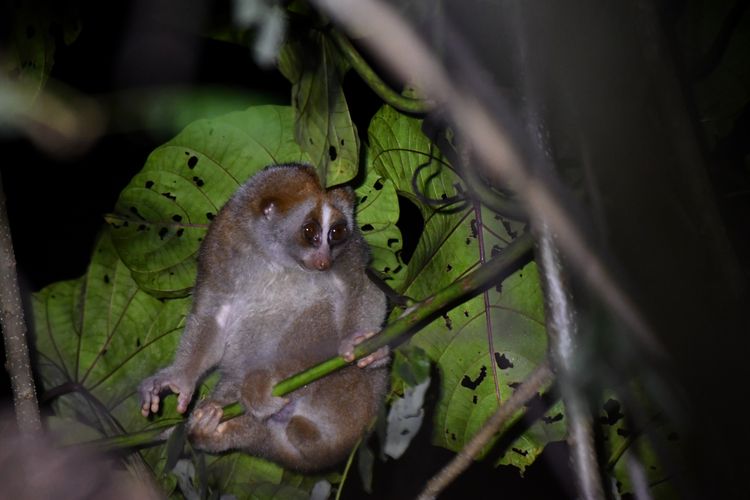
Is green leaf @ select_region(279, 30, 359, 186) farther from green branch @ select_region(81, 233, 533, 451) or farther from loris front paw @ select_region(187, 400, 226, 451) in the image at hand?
loris front paw @ select_region(187, 400, 226, 451)

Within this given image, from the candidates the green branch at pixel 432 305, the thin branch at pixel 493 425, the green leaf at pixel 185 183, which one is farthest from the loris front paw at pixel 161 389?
the thin branch at pixel 493 425

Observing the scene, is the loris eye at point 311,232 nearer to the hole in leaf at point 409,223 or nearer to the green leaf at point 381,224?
the green leaf at point 381,224

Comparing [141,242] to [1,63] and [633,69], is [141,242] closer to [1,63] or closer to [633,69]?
[1,63]

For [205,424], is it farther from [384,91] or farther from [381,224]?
[384,91]

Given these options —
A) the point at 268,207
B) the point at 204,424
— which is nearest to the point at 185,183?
the point at 268,207

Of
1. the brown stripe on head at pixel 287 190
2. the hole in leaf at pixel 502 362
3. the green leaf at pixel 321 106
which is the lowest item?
the hole in leaf at pixel 502 362

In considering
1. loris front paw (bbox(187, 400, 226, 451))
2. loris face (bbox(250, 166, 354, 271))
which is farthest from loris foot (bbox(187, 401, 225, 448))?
loris face (bbox(250, 166, 354, 271))
